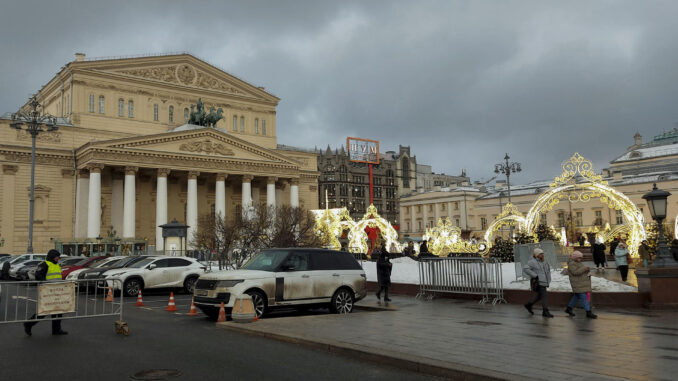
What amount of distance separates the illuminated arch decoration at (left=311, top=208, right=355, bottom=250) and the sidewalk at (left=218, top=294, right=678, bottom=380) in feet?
67.4

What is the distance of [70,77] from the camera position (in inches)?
2020

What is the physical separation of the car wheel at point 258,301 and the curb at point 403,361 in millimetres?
2320

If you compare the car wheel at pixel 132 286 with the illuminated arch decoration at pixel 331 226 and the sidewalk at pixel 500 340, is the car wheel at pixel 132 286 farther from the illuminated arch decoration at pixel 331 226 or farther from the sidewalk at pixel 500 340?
the illuminated arch decoration at pixel 331 226

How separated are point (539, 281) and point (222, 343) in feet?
24.0

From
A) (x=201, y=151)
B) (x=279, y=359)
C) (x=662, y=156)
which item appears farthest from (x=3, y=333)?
(x=662, y=156)

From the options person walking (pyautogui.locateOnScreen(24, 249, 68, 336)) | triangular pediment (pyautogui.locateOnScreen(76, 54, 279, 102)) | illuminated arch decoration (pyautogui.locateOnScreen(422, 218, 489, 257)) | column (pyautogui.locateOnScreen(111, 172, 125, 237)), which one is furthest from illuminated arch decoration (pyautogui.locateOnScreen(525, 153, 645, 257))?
triangular pediment (pyautogui.locateOnScreen(76, 54, 279, 102))

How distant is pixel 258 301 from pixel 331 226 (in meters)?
22.6

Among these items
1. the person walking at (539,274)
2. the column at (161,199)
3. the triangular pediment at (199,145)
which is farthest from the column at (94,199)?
the person walking at (539,274)

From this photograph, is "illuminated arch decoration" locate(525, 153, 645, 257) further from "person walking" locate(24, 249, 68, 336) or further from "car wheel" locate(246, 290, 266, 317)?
"person walking" locate(24, 249, 68, 336)

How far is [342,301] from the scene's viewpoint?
14164mm

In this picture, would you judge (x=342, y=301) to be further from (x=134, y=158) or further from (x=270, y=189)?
(x=270, y=189)

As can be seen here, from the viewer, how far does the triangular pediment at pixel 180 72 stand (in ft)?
175

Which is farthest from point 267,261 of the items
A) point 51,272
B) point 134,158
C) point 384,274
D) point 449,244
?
point 134,158

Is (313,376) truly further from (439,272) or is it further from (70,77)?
(70,77)
